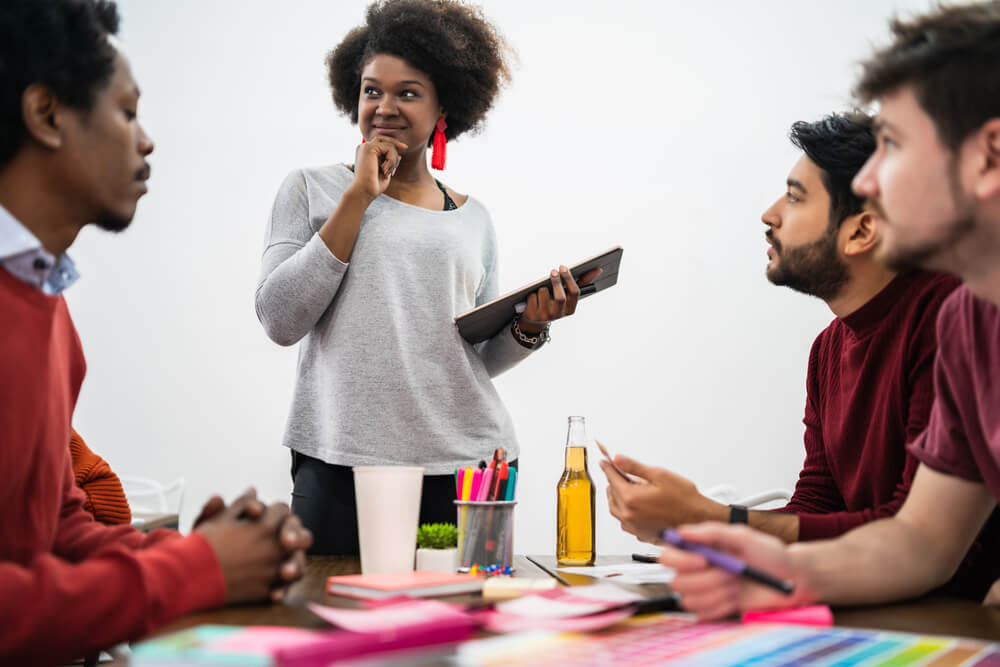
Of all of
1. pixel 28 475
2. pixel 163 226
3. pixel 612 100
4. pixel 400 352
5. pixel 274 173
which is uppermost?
pixel 612 100

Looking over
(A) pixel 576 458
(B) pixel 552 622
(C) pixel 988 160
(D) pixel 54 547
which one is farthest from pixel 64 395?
(C) pixel 988 160

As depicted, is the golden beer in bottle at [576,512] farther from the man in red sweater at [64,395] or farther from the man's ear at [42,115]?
the man's ear at [42,115]

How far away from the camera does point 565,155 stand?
3.78 m

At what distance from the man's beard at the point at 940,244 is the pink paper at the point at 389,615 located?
0.65 metres

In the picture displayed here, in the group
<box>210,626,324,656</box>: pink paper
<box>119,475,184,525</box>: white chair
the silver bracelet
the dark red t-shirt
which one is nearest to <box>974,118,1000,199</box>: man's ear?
the dark red t-shirt

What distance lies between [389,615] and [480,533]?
1.26 feet

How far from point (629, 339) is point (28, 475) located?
3.07m

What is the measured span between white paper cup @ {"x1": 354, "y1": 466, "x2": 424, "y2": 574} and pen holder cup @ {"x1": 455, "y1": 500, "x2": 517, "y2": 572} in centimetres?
7

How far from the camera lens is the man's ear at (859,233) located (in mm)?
1532

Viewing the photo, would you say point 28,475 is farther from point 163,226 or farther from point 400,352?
point 163,226

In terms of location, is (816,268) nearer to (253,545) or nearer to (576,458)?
(576,458)

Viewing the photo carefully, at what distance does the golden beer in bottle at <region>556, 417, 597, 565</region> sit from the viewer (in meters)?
1.28

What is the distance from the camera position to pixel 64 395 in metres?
0.95

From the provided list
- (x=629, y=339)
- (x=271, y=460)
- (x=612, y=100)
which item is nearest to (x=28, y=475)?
(x=271, y=460)
